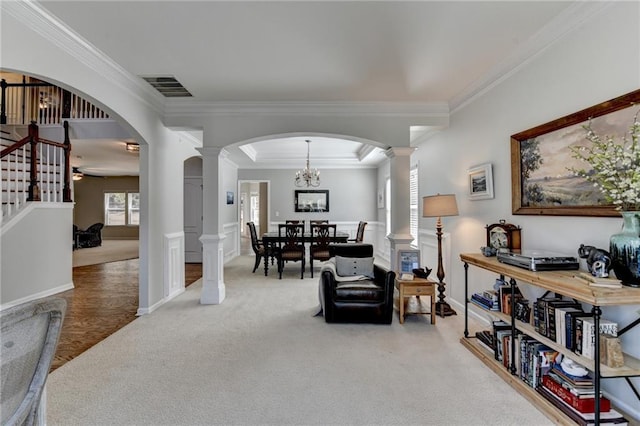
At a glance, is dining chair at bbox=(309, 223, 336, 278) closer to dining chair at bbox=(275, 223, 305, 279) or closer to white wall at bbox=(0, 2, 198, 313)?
dining chair at bbox=(275, 223, 305, 279)

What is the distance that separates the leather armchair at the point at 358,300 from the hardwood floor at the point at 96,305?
2.40m

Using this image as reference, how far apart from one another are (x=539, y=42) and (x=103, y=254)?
34.4 feet

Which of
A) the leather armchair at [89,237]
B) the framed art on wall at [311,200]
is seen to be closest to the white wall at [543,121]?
the framed art on wall at [311,200]

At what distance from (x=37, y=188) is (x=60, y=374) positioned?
3.48 metres

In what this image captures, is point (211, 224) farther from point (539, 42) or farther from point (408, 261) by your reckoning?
point (539, 42)

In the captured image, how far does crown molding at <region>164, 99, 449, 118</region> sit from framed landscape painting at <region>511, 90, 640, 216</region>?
5.05 ft

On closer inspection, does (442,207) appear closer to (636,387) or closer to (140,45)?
(636,387)

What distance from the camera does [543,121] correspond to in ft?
8.14

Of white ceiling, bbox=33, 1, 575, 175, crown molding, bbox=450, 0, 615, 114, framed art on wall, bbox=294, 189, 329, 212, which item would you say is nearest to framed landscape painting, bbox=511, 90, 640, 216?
crown molding, bbox=450, 0, 615, 114

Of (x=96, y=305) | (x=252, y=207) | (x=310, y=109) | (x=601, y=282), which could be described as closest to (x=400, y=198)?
(x=310, y=109)

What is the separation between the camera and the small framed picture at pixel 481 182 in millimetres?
3172

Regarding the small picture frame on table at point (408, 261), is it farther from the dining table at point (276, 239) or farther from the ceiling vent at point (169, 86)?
the ceiling vent at point (169, 86)

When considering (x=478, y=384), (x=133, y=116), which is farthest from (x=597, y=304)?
(x=133, y=116)

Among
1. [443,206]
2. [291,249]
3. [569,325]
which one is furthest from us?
[291,249]
